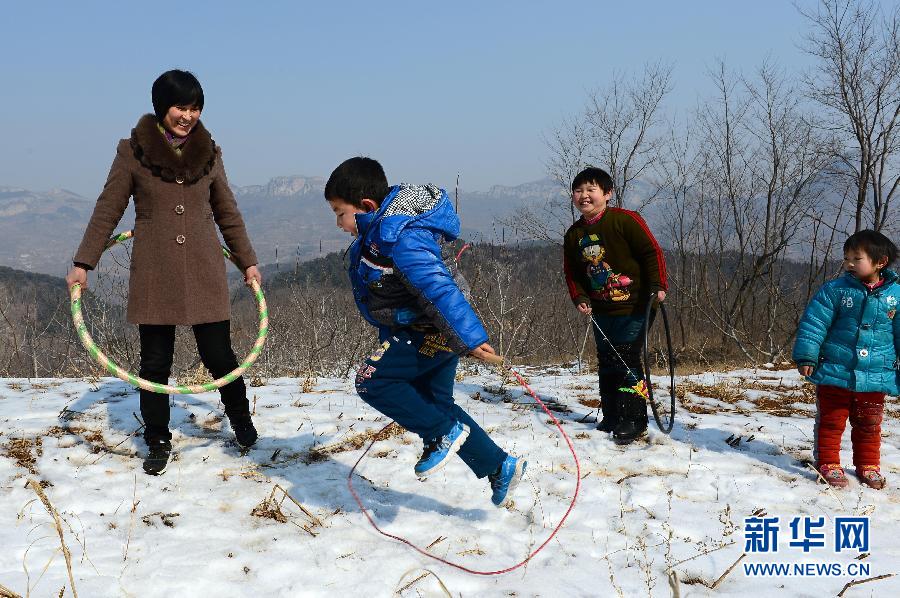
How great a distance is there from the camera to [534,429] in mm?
4637

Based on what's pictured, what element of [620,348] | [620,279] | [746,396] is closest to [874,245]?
[620,279]

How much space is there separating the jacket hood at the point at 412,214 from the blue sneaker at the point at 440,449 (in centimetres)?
90

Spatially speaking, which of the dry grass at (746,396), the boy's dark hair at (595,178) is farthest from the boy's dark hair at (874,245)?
the dry grass at (746,396)

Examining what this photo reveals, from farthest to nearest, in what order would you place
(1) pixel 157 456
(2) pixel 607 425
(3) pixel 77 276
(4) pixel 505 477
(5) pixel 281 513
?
(2) pixel 607 425 → (1) pixel 157 456 → (3) pixel 77 276 → (5) pixel 281 513 → (4) pixel 505 477

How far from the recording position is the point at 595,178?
4355 mm

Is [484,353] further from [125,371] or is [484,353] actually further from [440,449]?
[125,371]

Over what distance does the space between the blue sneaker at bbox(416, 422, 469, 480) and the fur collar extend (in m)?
2.14

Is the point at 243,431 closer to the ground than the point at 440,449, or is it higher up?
closer to the ground

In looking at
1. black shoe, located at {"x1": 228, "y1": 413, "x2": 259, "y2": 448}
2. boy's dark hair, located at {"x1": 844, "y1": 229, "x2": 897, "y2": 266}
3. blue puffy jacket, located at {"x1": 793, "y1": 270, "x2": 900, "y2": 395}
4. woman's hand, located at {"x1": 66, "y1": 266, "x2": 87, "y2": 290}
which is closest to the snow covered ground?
black shoe, located at {"x1": 228, "y1": 413, "x2": 259, "y2": 448}

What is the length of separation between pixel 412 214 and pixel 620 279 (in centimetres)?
236

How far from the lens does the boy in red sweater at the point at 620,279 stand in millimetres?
4367

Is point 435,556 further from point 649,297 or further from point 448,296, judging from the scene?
point 649,297

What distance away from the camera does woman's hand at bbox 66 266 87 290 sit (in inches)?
134

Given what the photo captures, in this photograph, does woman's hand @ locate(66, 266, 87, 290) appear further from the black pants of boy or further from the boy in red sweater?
the black pants of boy
